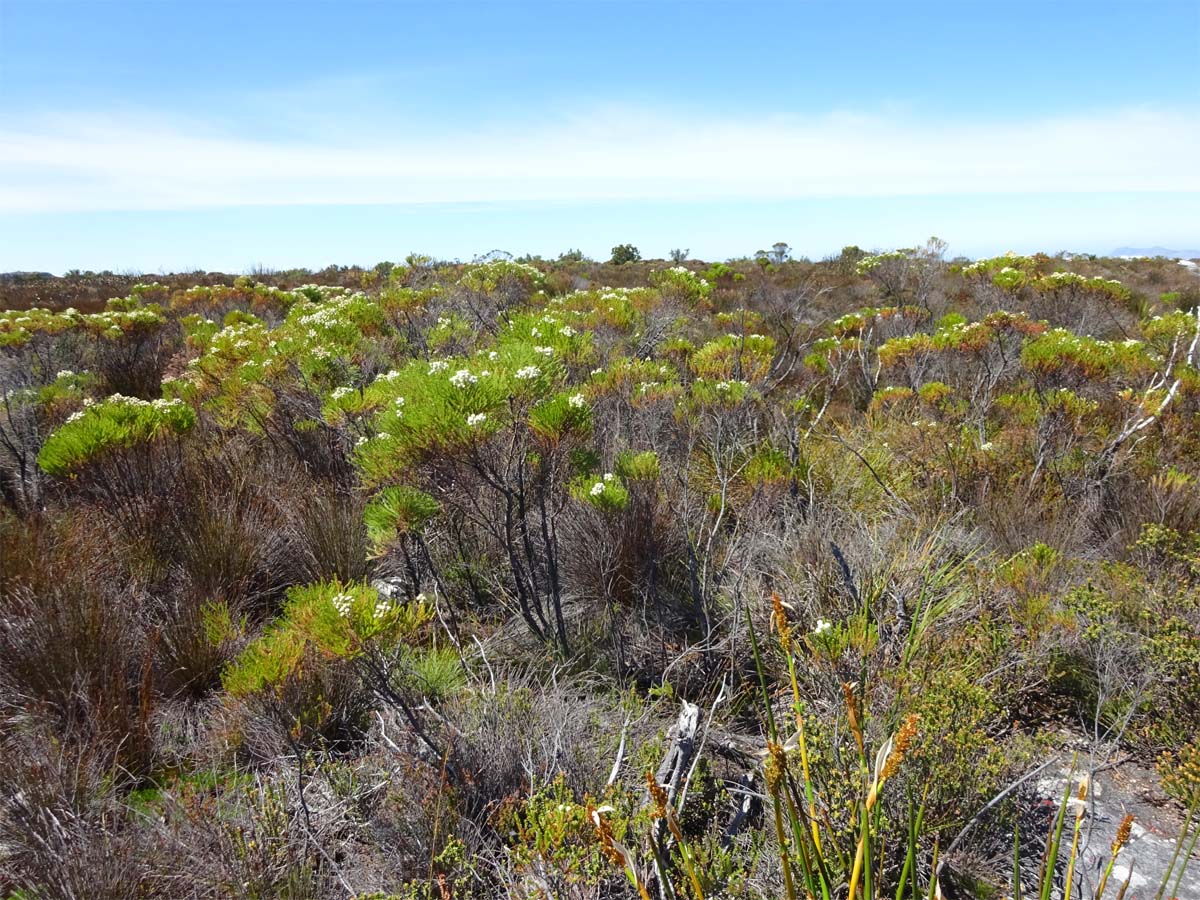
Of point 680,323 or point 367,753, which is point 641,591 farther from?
point 680,323

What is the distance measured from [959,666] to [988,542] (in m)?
1.48

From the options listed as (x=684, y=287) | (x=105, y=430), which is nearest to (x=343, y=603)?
(x=105, y=430)

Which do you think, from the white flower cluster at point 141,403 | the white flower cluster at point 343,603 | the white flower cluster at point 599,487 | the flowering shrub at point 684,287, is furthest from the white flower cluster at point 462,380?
the flowering shrub at point 684,287

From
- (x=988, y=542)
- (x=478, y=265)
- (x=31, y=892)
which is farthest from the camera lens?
(x=478, y=265)

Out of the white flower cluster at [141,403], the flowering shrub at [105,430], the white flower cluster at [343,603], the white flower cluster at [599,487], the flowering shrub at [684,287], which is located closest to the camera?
the white flower cluster at [343,603]

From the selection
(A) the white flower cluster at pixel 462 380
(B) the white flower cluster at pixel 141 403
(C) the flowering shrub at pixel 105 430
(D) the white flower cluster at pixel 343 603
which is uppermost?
(A) the white flower cluster at pixel 462 380

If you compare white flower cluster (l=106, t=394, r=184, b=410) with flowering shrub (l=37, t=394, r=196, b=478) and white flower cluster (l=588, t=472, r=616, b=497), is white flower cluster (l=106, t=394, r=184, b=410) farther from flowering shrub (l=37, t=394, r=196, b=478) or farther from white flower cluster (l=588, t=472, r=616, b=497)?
white flower cluster (l=588, t=472, r=616, b=497)

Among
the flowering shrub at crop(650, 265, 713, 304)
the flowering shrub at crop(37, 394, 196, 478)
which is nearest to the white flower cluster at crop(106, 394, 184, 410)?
the flowering shrub at crop(37, 394, 196, 478)

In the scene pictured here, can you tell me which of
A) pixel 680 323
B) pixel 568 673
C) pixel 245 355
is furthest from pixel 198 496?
pixel 680 323

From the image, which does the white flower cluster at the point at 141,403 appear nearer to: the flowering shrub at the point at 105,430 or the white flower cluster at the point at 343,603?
the flowering shrub at the point at 105,430

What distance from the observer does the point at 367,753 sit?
2908mm

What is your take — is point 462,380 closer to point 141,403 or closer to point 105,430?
point 105,430

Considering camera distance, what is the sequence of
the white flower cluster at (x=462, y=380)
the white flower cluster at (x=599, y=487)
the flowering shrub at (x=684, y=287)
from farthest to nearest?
the flowering shrub at (x=684, y=287) < the white flower cluster at (x=599, y=487) < the white flower cluster at (x=462, y=380)

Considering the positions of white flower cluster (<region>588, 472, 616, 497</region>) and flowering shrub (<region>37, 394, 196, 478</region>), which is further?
flowering shrub (<region>37, 394, 196, 478</region>)
